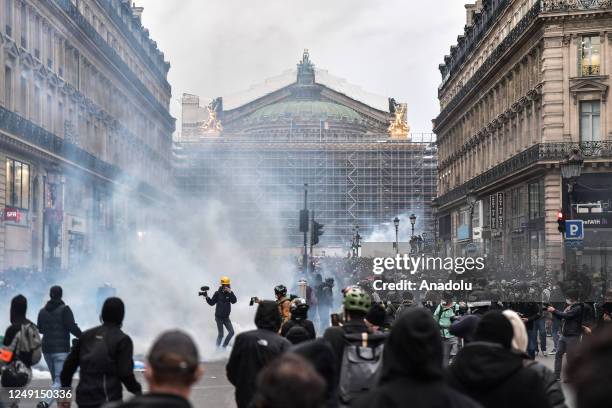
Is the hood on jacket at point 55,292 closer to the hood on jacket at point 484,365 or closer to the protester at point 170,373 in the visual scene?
the hood on jacket at point 484,365

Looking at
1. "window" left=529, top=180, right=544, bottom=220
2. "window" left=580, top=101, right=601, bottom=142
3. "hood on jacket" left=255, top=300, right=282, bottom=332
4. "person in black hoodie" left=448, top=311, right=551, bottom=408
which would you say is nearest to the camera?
"person in black hoodie" left=448, top=311, right=551, bottom=408

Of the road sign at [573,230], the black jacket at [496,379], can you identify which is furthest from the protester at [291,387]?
the road sign at [573,230]

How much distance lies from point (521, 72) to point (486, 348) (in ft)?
130

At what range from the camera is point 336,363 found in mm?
5812

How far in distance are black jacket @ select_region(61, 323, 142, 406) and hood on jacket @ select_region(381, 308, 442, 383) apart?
3.04 meters

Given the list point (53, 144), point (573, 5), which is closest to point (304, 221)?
point (53, 144)

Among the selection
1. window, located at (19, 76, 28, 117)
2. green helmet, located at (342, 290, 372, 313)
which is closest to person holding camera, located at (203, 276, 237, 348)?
green helmet, located at (342, 290, 372, 313)

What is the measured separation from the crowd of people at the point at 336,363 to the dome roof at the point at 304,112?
105784 millimetres

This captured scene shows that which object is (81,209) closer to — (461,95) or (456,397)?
(461,95)

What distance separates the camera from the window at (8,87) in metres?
33.9

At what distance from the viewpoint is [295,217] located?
91625 mm

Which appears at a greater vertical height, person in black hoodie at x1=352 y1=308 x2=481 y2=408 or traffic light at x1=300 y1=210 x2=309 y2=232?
traffic light at x1=300 y1=210 x2=309 y2=232

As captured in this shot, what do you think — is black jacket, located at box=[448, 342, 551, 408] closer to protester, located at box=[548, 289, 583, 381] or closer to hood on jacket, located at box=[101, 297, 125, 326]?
hood on jacket, located at box=[101, 297, 125, 326]

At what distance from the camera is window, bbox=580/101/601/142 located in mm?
37500
